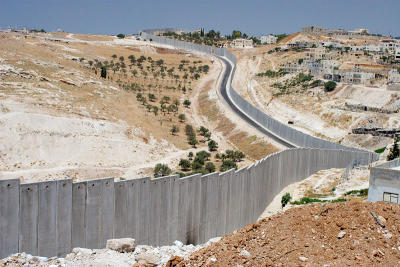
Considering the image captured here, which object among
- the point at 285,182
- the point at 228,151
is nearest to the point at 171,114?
the point at 228,151

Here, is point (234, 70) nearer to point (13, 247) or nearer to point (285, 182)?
point (285, 182)

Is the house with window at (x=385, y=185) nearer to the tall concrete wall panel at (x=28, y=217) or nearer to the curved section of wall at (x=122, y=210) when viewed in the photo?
the curved section of wall at (x=122, y=210)

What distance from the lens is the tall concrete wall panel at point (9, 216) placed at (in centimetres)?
938

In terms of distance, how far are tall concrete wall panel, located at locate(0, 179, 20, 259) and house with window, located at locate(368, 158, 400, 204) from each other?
1204 centimetres

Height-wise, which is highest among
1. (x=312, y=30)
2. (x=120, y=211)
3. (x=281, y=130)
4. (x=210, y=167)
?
(x=312, y=30)

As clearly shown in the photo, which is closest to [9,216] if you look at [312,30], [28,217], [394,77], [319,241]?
[28,217]

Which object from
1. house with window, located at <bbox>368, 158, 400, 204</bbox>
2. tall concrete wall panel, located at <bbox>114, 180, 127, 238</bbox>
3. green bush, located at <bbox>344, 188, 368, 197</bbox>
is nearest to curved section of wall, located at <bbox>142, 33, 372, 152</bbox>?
green bush, located at <bbox>344, 188, 368, 197</bbox>

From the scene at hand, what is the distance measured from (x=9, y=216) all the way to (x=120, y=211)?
287cm

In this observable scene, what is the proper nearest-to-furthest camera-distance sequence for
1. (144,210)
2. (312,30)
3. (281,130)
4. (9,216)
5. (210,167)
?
1. (9,216)
2. (144,210)
3. (210,167)
4. (281,130)
5. (312,30)

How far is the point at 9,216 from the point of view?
9.50 metres

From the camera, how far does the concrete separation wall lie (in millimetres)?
9625

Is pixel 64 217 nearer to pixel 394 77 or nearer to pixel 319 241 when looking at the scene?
pixel 319 241

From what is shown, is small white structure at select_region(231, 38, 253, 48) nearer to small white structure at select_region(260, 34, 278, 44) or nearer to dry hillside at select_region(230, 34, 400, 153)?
small white structure at select_region(260, 34, 278, 44)

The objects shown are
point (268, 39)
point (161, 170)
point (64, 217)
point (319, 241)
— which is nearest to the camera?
point (319, 241)
